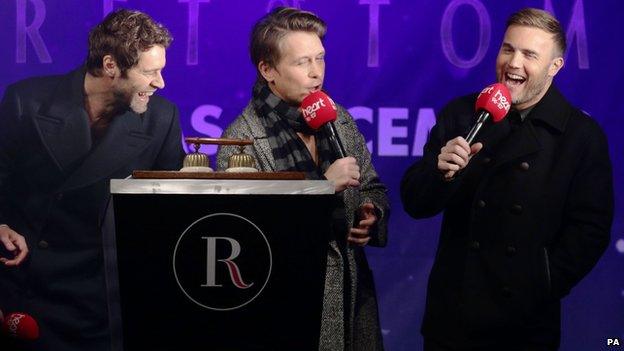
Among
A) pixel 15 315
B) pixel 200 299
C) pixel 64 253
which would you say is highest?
pixel 200 299

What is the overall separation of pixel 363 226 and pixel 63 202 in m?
1.29

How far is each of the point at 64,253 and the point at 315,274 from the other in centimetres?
169

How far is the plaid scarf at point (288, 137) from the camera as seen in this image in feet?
12.0

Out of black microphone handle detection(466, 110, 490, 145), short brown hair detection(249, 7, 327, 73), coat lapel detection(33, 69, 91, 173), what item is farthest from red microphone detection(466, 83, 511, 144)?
coat lapel detection(33, 69, 91, 173)

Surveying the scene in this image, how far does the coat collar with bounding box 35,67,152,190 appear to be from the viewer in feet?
13.7

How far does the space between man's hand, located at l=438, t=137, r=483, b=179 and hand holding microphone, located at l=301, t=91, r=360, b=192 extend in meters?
0.29

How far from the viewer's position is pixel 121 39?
168 inches

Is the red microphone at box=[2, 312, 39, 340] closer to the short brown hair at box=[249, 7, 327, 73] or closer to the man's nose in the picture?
the man's nose

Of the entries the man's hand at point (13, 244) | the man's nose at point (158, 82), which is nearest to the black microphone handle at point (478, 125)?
the man's nose at point (158, 82)

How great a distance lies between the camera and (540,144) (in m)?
3.69

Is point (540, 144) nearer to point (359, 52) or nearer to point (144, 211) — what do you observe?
point (359, 52)

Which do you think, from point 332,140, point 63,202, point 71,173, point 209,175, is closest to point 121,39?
point 71,173

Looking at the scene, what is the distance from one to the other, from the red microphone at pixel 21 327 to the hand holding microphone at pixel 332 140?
1543 mm

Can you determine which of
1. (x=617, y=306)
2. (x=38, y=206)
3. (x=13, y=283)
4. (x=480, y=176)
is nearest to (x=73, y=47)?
(x=38, y=206)
